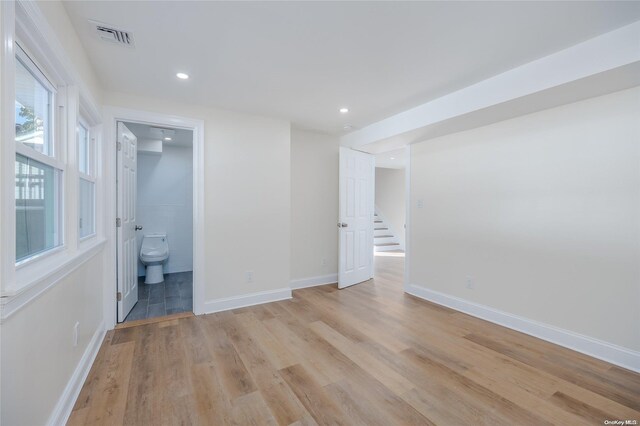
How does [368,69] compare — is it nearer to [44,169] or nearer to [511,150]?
[511,150]

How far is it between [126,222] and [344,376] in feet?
8.84

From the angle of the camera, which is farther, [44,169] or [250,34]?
[250,34]

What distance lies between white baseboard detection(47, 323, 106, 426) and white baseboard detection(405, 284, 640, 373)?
3459 millimetres

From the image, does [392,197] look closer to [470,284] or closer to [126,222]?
[470,284]

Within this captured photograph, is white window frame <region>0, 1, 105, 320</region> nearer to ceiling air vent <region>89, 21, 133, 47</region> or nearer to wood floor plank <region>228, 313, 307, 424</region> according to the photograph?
ceiling air vent <region>89, 21, 133, 47</region>

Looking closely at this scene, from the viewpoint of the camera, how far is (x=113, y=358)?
2207 millimetres

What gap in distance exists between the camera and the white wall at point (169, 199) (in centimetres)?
477

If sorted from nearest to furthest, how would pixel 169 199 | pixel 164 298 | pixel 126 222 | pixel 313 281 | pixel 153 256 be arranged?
pixel 126 222 < pixel 164 298 < pixel 153 256 < pixel 313 281 < pixel 169 199

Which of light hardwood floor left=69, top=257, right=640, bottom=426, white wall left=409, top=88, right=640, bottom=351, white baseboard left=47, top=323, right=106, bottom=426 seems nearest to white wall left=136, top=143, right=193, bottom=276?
light hardwood floor left=69, top=257, right=640, bottom=426

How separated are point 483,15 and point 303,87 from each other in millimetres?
1480

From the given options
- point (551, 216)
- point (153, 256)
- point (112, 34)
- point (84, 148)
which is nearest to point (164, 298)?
point (153, 256)

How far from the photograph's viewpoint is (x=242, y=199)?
3.37 metres

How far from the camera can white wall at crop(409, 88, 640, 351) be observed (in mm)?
2164

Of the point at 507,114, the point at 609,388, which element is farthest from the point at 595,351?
the point at 507,114
